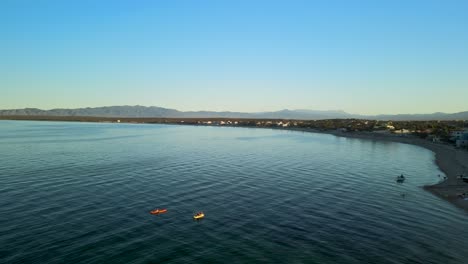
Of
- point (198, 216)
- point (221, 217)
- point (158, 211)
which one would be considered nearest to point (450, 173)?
point (221, 217)

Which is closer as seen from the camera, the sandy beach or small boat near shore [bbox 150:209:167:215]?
small boat near shore [bbox 150:209:167:215]

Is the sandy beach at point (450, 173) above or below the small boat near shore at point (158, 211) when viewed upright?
below

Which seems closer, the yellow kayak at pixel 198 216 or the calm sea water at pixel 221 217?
the calm sea water at pixel 221 217

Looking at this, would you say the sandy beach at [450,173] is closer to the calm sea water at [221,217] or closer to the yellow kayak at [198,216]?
the calm sea water at [221,217]

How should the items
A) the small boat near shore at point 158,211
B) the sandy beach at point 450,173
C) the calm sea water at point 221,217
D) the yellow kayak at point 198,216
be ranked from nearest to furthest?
the calm sea water at point 221,217, the yellow kayak at point 198,216, the small boat near shore at point 158,211, the sandy beach at point 450,173

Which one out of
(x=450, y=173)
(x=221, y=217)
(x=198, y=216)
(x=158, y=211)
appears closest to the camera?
(x=198, y=216)

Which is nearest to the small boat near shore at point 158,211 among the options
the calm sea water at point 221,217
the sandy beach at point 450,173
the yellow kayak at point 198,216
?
the calm sea water at point 221,217

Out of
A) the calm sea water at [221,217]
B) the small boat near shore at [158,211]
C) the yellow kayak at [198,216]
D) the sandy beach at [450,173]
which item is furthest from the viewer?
the sandy beach at [450,173]

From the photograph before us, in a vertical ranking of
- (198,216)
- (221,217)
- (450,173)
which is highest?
(198,216)

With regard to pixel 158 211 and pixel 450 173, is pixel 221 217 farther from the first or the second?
pixel 450 173

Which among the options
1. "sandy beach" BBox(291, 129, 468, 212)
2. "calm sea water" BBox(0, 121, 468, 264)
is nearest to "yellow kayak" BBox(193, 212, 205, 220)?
"calm sea water" BBox(0, 121, 468, 264)

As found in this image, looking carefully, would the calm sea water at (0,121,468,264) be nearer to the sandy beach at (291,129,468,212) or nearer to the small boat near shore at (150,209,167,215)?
the small boat near shore at (150,209,167,215)

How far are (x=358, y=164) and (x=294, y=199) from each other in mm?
38989

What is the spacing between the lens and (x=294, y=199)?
4191cm
